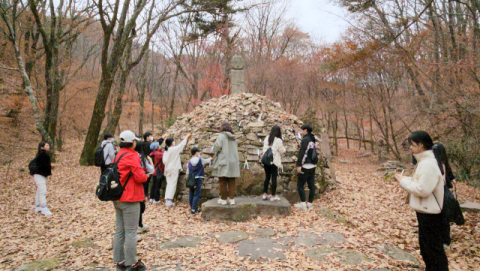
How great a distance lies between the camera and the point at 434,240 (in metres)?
2.76

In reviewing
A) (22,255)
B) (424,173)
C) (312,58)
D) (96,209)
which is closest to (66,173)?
(96,209)

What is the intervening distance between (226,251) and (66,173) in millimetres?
9492

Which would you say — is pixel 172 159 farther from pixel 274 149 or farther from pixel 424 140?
pixel 424 140

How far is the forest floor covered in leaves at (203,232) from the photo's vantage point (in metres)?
3.72

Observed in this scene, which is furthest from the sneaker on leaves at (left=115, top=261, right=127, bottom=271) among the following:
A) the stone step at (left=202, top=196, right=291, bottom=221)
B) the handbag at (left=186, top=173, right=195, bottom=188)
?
the handbag at (left=186, top=173, right=195, bottom=188)

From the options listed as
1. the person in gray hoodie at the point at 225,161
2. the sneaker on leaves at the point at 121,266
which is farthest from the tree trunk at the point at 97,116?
the sneaker on leaves at the point at 121,266

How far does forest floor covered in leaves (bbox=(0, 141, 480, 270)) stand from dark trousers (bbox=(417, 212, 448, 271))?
2.84 ft

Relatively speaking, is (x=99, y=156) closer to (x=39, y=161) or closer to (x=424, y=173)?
(x=39, y=161)

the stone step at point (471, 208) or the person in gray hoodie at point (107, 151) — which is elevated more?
the person in gray hoodie at point (107, 151)

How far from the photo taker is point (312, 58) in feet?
58.0

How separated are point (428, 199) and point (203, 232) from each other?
3609mm

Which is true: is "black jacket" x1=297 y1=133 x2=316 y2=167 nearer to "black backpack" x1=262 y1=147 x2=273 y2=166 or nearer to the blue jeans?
"black backpack" x1=262 y1=147 x2=273 y2=166

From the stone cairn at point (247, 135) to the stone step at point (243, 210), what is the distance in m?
1.18

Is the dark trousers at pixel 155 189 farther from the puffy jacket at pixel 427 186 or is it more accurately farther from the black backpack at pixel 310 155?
the puffy jacket at pixel 427 186
